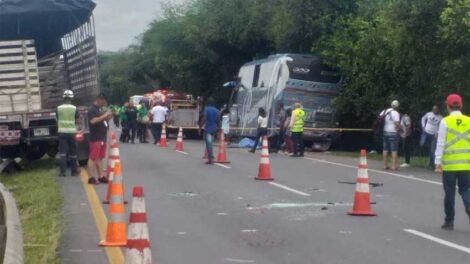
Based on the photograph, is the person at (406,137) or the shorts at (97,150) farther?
the person at (406,137)

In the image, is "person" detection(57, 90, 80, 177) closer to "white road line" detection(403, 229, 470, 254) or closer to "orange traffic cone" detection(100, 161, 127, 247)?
"orange traffic cone" detection(100, 161, 127, 247)

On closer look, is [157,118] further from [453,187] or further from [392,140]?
[453,187]

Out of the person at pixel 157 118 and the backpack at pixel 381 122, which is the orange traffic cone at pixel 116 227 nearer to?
the backpack at pixel 381 122

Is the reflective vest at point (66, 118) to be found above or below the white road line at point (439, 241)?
above

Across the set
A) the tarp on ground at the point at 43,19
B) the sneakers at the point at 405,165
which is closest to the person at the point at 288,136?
the sneakers at the point at 405,165

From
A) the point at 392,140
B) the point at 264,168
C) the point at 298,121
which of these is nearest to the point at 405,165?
the point at 392,140

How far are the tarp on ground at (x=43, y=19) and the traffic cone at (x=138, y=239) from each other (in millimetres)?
14772

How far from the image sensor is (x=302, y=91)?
33.6 metres

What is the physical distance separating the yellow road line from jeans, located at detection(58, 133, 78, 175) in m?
0.35

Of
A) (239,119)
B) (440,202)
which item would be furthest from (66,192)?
(239,119)

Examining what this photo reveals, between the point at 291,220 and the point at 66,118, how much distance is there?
8.42 metres

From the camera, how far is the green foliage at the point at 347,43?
25.7m

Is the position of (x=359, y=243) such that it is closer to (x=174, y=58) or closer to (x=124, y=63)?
(x=174, y=58)

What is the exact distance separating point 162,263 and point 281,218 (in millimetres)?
3692
